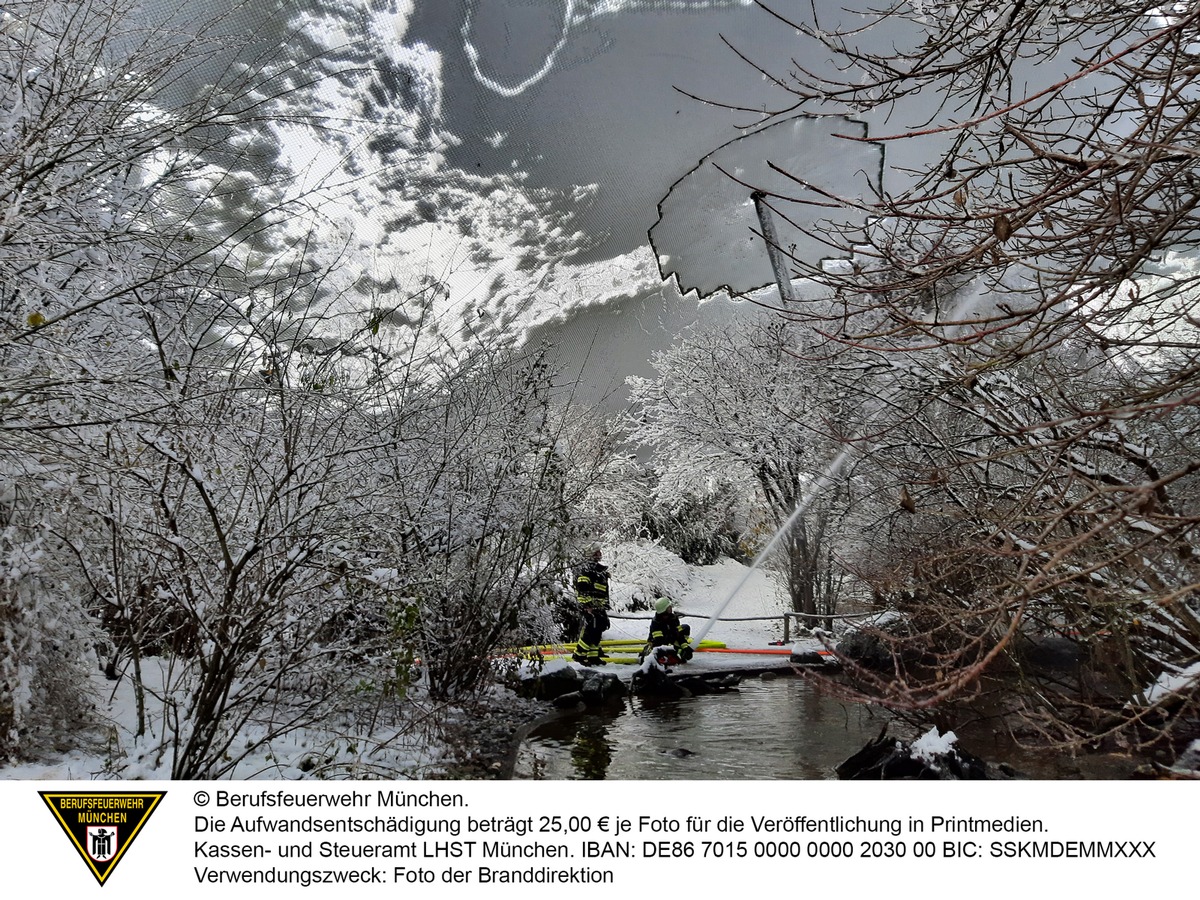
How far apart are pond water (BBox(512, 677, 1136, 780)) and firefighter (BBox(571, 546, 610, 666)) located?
0.84 m

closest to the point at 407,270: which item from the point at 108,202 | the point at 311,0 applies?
the point at 311,0

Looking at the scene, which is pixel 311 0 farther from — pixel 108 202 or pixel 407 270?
pixel 108 202

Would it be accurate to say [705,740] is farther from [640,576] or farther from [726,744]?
[640,576]

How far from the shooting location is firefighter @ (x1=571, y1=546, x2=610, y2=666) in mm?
5820

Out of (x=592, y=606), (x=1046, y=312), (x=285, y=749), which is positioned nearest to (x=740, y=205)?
(x=592, y=606)

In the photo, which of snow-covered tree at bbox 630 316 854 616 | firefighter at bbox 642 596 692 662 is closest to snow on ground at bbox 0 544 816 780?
firefighter at bbox 642 596 692 662

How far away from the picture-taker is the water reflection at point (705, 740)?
12.3 ft

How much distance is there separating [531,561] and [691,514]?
724 centimetres

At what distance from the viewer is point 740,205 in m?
5.85

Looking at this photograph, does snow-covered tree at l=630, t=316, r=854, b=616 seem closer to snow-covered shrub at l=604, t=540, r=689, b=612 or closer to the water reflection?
snow-covered shrub at l=604, t=540, r=689, b=612

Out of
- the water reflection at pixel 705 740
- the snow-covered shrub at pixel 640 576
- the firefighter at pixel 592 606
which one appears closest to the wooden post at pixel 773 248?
the water reflection at pixel 705 740

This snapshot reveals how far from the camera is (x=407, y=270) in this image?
4.07m
